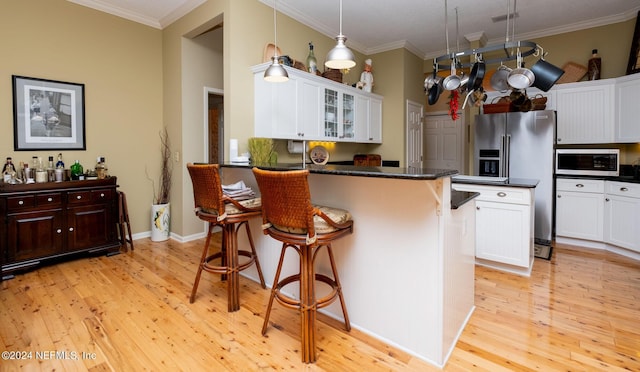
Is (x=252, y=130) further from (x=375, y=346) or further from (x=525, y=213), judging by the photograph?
(x=525, y=213)

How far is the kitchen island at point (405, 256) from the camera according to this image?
68.4 inches

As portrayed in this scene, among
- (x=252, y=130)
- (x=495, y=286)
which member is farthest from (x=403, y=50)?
(x=495, y=286)

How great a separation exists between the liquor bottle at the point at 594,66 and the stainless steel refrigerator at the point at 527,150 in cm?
105

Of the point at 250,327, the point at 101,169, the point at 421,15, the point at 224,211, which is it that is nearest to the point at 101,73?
the point at 101,169

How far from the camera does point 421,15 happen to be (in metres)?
4.12

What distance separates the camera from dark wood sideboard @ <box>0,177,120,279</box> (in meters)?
2.95

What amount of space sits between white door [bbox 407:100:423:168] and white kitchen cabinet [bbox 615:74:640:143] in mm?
2625

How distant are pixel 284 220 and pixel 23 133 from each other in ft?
11.1

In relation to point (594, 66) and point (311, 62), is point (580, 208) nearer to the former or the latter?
point (594, 66)

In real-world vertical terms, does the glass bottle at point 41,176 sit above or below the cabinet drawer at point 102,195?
above

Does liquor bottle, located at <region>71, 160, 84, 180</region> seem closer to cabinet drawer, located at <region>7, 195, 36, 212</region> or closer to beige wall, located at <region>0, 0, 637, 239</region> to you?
beige wall, located at <region>0, 0, 637, 239</region>

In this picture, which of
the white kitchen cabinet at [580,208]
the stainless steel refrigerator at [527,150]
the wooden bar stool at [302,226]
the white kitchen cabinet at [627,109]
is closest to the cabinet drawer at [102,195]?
the wooden bar stool at [302,226]

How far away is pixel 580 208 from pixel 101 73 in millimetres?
6201

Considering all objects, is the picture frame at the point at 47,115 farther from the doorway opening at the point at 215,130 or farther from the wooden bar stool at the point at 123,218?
the doorway opening at the point at 215,130
